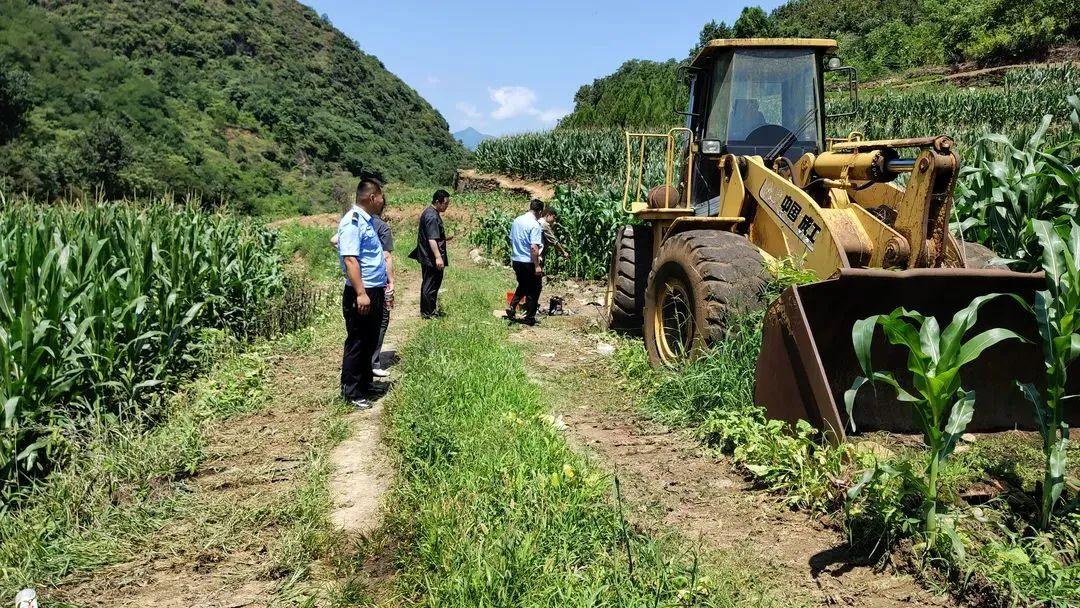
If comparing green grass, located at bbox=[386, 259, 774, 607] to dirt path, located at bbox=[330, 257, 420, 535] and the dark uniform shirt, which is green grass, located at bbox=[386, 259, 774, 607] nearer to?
dirt path, located at bbox=[330, 257, 420, 535]

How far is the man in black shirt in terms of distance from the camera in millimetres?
8492

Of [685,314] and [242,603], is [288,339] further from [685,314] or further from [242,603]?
[242,603]

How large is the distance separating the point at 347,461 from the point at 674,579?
249 cm

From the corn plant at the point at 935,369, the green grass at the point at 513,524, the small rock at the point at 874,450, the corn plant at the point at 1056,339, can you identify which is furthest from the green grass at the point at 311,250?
the corn plant at the point at 1056,339

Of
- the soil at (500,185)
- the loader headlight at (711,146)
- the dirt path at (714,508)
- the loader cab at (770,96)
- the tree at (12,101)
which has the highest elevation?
the tree at (12,101)

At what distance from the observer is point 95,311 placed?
4.97m

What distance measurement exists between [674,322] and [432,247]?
355cm

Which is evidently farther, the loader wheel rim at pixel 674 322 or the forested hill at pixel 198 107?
the forested hill at pixel 198 107

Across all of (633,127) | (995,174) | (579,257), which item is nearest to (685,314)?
(995,174)

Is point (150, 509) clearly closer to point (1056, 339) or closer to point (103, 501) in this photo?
point (103, 501)

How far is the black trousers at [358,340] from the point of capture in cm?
546

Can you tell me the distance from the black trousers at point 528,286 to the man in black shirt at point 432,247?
988 mm

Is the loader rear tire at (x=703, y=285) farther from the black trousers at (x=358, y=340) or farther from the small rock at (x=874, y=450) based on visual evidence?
the black trousers at (x=358, y=340)

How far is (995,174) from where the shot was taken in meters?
5.55
